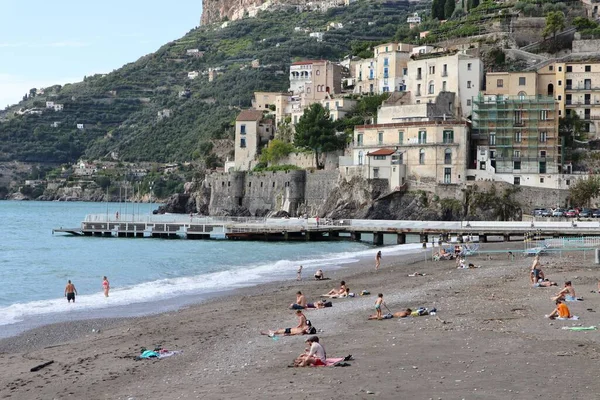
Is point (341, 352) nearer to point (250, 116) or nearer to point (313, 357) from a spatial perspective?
point (313, 357)

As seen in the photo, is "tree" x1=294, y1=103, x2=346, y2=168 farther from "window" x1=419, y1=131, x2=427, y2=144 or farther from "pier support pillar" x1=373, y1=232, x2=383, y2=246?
"pier support pillar" x1=373, y1=232, x2=383, y2=246

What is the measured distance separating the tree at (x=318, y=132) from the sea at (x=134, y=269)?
18.0 m

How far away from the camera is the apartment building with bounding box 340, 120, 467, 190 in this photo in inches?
2739

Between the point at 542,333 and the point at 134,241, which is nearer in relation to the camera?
the point at 542,333

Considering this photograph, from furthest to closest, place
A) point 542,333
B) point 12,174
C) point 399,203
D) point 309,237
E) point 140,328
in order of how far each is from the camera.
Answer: point 12,174
point 399,203
point 309,237
point 140,328
point 542,333

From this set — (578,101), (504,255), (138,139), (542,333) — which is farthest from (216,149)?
(542,333)

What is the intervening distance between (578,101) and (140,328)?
57150 mm

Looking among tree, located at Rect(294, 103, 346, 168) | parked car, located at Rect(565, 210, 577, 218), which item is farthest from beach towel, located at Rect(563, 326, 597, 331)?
tree, located at Rect(294, 103, 346, 168)

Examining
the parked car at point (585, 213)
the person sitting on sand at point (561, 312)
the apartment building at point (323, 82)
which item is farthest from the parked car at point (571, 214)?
the person sitting on sand at point (561, 312)

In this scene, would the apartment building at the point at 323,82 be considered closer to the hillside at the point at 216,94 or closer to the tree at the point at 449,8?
the tree at the point at 449,8

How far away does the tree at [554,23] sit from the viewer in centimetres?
8281

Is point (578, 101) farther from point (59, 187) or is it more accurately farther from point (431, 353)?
point (59, 187)

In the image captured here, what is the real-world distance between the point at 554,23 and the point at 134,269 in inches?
2094

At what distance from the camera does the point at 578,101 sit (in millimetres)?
72688
